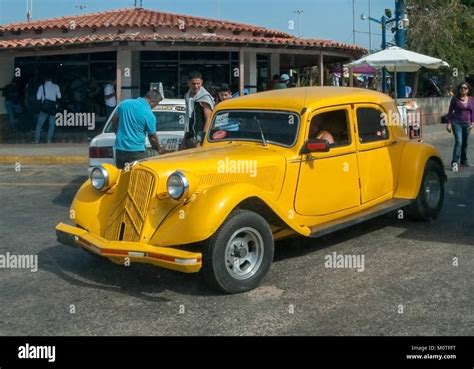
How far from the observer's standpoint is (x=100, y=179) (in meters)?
5.95

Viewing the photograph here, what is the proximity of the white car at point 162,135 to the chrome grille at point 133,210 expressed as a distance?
2.99 m

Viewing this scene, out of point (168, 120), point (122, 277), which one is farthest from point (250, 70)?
point (122, 277)

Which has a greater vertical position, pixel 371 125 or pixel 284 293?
pixel 371 125

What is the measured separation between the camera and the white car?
9133 mm

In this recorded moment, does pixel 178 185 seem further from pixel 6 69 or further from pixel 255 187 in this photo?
pixel 6 69

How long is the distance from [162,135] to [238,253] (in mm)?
4390

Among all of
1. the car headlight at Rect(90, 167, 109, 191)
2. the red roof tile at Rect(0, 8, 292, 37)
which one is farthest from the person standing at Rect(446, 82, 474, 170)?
the red roof tile at Rect(0, 8, 292, 37)

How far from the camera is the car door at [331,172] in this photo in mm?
6055

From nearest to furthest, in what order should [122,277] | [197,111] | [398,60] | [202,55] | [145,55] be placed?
[122,277]
[197,111]
[398,60]
[145,55]
[202,55]

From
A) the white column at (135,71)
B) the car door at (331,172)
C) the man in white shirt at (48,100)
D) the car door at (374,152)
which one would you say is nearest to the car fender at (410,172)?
the car door at (374,152)

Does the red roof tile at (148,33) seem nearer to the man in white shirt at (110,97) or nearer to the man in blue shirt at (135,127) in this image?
the man in white shirt at (110,97)

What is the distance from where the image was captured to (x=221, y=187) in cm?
528

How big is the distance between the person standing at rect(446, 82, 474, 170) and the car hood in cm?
733
